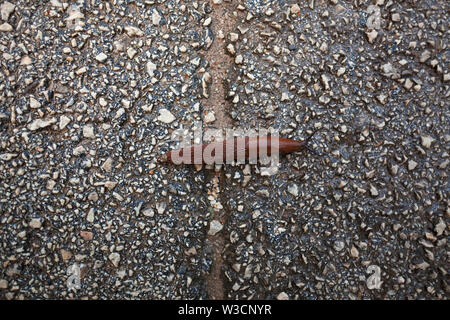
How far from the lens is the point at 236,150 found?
1765 mm

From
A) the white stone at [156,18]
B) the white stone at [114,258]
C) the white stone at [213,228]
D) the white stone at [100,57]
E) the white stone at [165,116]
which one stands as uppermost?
the white stone at [156,18]

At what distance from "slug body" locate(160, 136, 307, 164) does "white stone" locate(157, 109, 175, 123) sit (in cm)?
14

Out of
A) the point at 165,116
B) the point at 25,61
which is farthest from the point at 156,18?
the point at 25,61

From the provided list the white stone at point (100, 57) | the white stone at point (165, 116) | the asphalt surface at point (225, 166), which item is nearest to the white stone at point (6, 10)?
the asphalt surface at point (225, 166)

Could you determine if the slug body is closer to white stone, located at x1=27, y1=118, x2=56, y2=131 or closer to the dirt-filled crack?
the dirt-filled crack

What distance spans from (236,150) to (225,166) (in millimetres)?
84

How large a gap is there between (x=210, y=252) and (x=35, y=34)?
1180 mm

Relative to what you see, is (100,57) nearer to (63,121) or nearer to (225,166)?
(63,121)

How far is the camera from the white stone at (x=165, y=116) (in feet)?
5.80

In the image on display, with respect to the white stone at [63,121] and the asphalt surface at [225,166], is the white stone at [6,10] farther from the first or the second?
the white stone at [63,121]

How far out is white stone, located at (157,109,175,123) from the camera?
1.77 meters
